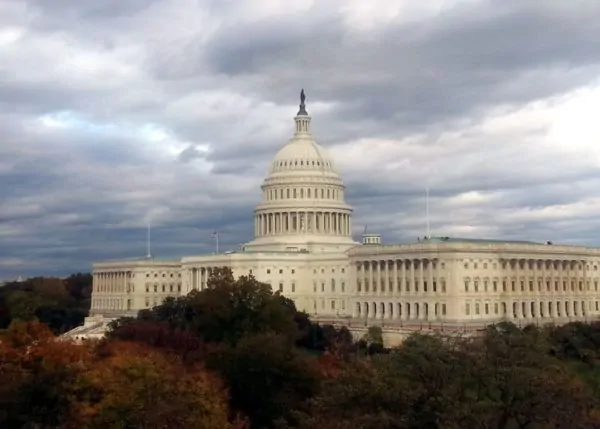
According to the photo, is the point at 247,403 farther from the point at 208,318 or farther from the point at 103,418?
the point at 208,318

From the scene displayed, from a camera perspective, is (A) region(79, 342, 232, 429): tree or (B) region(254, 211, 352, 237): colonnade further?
(B) region(254, 211, 352, 237): colonnade

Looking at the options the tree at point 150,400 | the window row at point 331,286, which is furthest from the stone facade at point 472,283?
the tree at point 150,400

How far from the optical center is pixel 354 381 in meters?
44.5

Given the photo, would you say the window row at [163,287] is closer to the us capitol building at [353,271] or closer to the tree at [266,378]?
the us capitol building at [353,271]

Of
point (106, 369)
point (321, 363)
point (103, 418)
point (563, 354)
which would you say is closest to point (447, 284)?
point (563, 354)

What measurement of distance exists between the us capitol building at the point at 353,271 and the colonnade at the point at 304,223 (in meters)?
0.17

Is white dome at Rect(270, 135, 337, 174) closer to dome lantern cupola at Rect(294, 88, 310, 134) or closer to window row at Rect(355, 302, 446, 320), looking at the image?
dome lantern cupola at Rect(294, 88, 310, 134)

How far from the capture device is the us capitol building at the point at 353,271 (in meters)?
122

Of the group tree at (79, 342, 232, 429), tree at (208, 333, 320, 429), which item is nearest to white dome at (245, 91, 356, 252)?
tree at (208, 333, 320, 429)

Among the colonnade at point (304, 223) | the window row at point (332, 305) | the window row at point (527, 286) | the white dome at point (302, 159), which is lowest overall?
the window row at point (332, 305)

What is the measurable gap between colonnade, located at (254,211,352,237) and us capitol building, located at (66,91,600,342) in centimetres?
17

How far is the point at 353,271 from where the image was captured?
138m

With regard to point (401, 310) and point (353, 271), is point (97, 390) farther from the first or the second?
point (353, 271)

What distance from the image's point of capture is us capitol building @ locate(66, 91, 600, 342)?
122m
